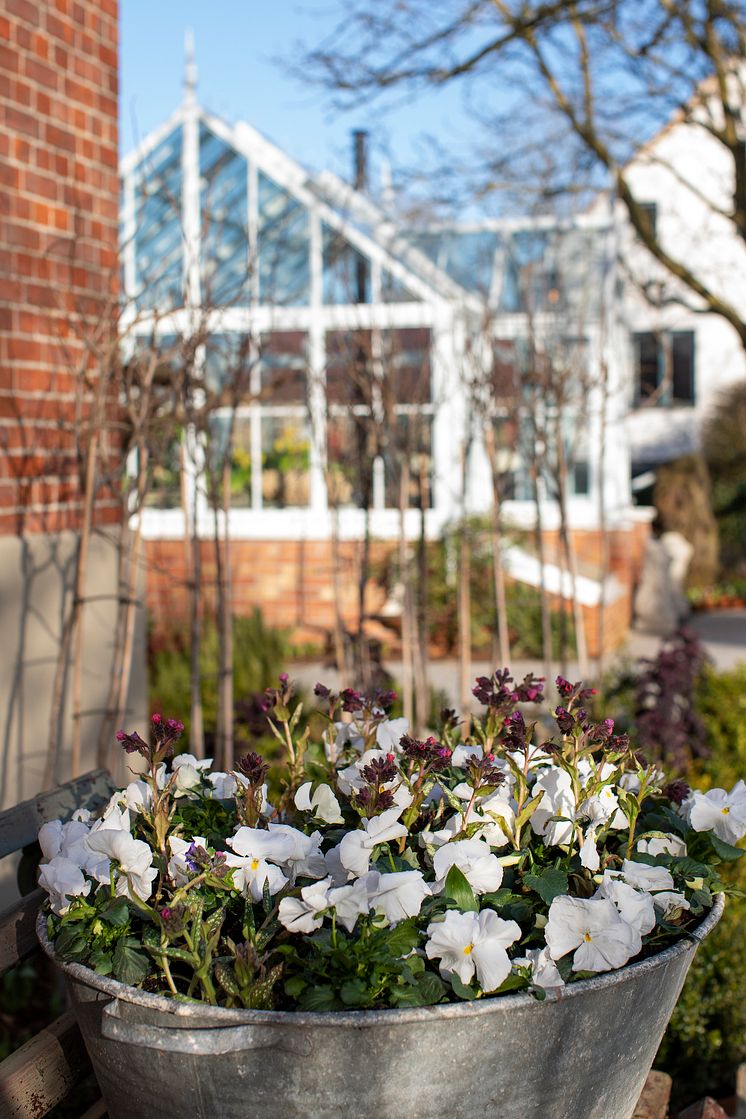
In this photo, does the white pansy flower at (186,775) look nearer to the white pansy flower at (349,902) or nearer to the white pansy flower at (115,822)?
the white pansy flower at (115,822)

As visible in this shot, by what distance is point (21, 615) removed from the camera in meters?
3.70

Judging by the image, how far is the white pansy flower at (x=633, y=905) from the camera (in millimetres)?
1609

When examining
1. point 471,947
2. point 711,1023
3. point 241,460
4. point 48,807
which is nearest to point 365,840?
point 471,947

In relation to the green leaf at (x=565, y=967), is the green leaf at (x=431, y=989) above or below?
above

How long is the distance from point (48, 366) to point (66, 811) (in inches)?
82.9

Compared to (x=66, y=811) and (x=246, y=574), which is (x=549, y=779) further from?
(x=246, y=574)

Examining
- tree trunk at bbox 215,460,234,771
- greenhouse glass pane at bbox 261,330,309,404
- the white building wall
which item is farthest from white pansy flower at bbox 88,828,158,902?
the white building wall

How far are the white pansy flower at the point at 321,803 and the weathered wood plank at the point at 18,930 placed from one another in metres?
0.50

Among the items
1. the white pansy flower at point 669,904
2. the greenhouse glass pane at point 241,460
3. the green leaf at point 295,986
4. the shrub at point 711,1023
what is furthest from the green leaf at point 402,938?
the greenhouse glass pane at point 241,460

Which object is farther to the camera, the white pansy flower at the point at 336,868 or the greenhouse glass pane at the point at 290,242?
the greenhouse glass pane at the point at 290,242

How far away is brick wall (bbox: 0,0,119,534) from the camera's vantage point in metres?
3.66

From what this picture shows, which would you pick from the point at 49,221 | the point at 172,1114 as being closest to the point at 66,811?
the point at 172,1114

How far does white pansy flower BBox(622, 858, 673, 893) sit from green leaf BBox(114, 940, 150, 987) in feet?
2.34

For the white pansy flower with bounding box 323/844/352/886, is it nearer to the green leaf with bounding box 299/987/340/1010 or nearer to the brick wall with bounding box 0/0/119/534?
the green leaf with bounding box 299/987/340/1010
